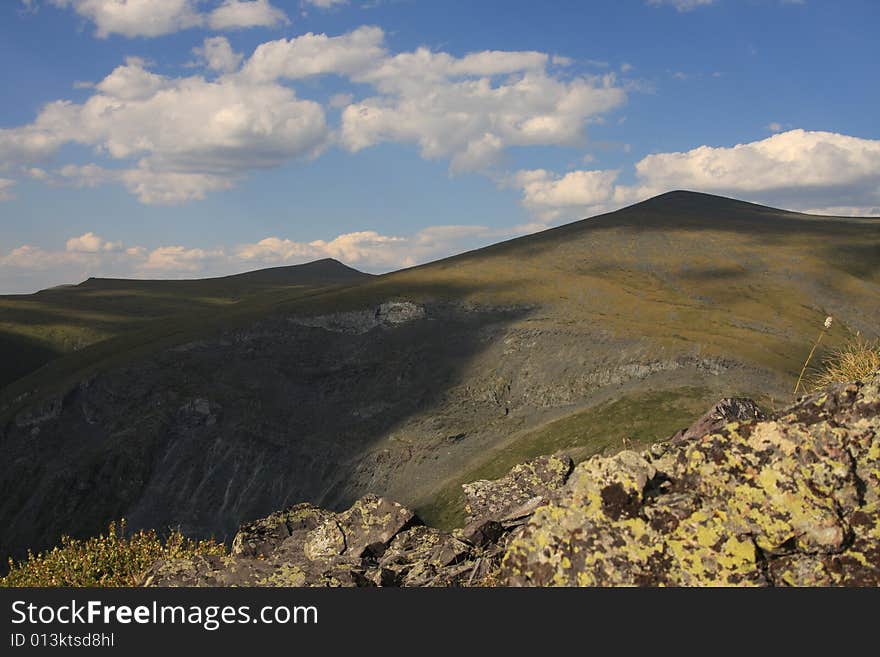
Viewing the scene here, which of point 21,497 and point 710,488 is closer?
point 710,488

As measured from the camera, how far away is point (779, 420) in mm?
9898

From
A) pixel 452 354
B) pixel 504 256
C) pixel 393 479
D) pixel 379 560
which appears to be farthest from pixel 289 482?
pixel 504 256

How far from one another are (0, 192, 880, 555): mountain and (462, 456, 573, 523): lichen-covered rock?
42246 mm

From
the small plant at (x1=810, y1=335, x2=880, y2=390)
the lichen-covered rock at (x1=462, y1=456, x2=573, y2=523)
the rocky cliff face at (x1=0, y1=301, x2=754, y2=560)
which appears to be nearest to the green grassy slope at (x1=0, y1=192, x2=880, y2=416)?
the rocky cliff face at (x1=0, y1=301, x2=754, y2=560)

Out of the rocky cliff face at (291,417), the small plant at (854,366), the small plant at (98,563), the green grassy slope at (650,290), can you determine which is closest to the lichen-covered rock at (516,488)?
the small plant at (98,563)

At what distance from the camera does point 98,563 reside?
1385cm

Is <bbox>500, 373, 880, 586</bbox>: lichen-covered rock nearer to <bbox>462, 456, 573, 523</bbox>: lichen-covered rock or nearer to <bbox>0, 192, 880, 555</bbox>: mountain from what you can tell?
Result: <bbox>462, 456, 573, 523</bbox>: lichen-covered rock

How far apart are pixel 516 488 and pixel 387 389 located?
75829mm

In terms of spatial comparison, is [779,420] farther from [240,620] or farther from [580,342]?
[580,342]

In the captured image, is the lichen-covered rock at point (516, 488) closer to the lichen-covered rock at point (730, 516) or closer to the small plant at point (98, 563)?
the lichen-covered rock at point (730, 516)

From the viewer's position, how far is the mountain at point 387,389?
2896 inches

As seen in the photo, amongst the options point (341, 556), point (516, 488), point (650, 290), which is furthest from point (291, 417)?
point (341, 556)

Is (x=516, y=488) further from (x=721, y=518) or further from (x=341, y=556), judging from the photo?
(x=721, y=518)

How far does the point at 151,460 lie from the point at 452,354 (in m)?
41.6
